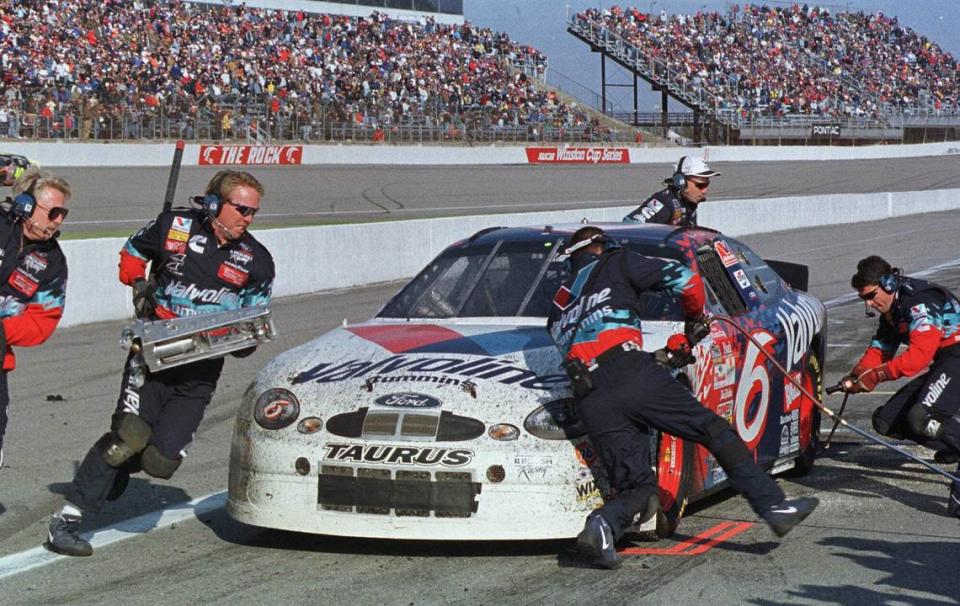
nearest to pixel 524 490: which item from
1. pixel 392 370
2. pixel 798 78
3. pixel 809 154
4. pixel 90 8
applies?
pixel 392 370

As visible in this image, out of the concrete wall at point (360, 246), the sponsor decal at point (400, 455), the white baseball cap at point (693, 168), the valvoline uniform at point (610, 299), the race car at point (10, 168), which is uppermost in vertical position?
the race car at point (10, 168)

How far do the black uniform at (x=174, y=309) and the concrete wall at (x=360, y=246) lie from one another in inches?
373

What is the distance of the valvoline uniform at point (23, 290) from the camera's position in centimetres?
580

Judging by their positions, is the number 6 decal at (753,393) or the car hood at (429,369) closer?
the car hood at (429,369)

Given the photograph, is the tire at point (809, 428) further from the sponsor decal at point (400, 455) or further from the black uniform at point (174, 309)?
the black uniform at point (174, 309)

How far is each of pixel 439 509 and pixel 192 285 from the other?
1.57 metres

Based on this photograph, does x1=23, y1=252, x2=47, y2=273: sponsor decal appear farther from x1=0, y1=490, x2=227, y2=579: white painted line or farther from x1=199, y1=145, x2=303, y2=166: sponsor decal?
x1=199, y1=145, x2=303, y2=166: sponsor decal

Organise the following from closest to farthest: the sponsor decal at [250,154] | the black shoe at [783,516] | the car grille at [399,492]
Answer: the car grille at [399,492] < the black shoe at [783,516] < the sponsor decal at [250,154]

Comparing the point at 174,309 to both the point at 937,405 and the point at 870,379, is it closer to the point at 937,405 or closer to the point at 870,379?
the point at 870,379

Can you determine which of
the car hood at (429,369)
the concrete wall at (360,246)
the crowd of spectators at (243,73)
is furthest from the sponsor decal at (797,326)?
the crowd of spectators at (243,73)

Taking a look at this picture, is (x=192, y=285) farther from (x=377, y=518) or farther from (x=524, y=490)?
(x=524, y=490)

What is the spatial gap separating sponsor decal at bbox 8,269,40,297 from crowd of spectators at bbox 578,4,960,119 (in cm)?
5721

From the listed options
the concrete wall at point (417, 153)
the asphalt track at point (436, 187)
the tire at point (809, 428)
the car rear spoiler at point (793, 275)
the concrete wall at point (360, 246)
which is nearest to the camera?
the tire at point (809, 428)

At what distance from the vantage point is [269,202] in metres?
34.0
